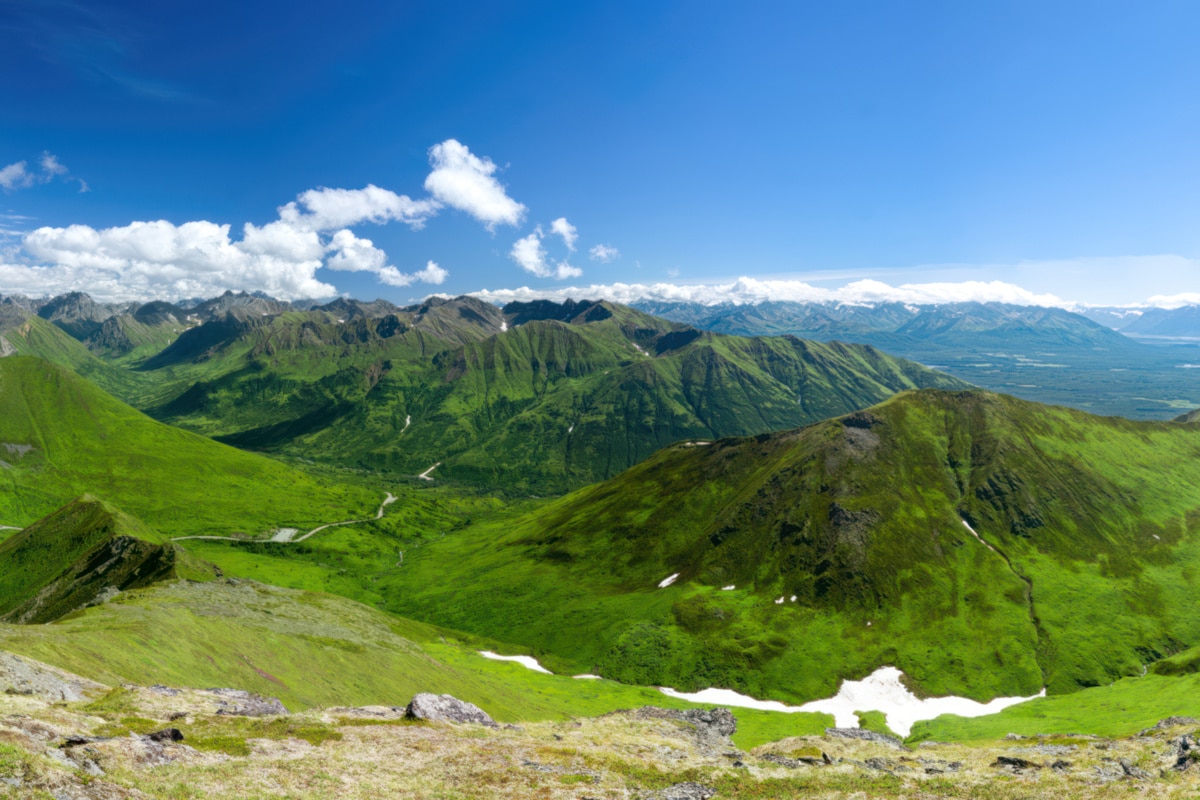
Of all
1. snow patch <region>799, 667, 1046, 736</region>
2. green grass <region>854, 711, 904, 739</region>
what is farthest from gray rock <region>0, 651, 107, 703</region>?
green grass <region>854, 711, 904, 739</region>

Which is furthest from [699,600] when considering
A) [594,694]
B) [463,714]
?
[463,714]

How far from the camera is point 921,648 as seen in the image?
13412cm

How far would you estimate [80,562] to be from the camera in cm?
12775

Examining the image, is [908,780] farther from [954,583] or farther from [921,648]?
[954,583]

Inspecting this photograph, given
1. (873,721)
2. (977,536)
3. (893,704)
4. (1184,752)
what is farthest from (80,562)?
(977,536)

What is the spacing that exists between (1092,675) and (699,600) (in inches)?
3713

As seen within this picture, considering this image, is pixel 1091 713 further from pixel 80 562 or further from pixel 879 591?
pixel 80 562

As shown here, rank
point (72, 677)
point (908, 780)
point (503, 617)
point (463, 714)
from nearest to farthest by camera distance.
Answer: point (908, 780) < point (72, 677) < point (463, 714) < point (503, 617)

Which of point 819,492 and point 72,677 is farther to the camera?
point 819,492

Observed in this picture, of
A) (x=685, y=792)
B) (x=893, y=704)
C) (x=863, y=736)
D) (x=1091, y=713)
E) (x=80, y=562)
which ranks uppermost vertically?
(x=685, y=792)

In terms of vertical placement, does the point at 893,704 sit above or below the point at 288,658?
below

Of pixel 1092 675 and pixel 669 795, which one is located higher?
pixel 669 795

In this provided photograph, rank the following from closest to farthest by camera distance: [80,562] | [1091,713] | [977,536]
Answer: [1091,713], [80,562], [977,536]

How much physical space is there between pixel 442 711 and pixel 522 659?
90.1 meters
